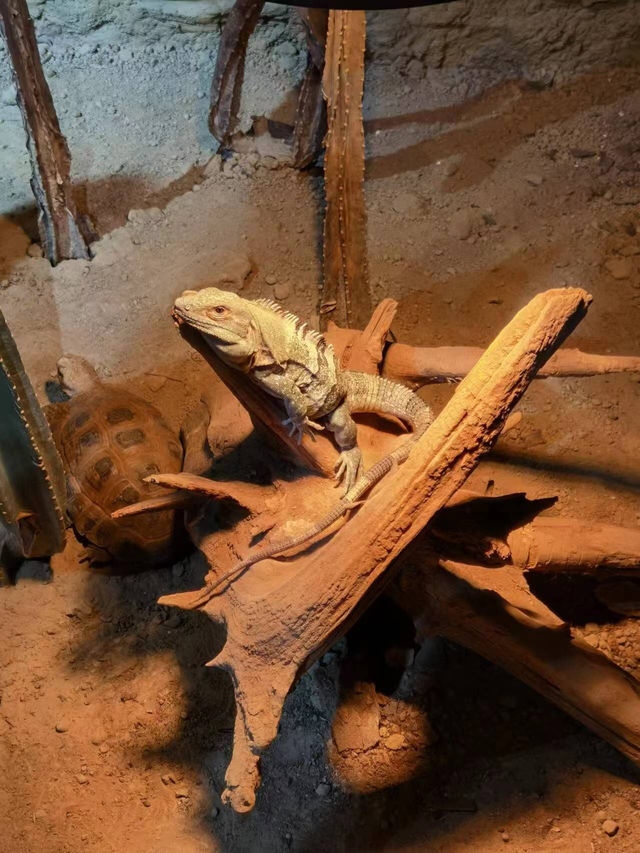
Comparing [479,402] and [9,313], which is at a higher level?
[479,402]

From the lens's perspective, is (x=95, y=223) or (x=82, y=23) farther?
(x=82, y=23)

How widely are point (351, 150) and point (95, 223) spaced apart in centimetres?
183

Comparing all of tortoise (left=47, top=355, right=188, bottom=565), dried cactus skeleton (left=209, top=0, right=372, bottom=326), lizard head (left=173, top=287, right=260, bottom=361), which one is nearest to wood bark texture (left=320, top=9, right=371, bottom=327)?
dried cactus skeleton (left=209, top=0, right=372, bottom=326)

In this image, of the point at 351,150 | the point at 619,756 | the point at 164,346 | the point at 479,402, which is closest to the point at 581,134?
the point at 351,150

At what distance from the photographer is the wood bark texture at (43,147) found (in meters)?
4.16

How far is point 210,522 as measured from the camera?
2.68 m

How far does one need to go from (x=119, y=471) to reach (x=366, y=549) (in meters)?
1.64

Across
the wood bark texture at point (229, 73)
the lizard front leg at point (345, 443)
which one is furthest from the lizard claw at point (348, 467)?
the wood bark texture at point (229, 73)

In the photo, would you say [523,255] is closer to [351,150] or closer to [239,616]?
[351,150]

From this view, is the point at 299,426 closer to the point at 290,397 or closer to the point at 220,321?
the point at 290,397

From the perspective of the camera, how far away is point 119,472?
10.7 feet

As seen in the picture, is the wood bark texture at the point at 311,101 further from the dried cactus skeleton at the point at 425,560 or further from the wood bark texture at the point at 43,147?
the dried cactus skeleton at the point at 425,560

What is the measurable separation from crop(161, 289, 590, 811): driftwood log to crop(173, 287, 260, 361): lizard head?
2.09ft

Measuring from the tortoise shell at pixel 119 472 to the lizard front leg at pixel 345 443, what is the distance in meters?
1.02
